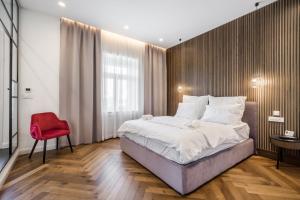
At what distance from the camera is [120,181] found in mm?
2111

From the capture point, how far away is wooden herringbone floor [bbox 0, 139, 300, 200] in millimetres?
1808

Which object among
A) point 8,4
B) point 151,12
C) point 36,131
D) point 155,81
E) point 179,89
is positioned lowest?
point 36,131

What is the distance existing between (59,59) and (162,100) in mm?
3100

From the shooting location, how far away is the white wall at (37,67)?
302 centimetres

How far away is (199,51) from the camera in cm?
426

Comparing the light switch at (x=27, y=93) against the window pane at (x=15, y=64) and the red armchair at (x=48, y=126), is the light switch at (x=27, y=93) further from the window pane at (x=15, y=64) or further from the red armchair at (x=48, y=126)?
the red armchair at (x=48, y=126)

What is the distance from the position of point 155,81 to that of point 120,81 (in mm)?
1220

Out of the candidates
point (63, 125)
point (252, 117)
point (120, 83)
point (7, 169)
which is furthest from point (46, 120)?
point (252, 117)

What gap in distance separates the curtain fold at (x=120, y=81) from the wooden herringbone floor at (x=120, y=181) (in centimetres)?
150

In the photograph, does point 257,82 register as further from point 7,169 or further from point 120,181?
point 7,169

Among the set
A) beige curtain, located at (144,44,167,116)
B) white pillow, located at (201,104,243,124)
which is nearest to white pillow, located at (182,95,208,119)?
white pillow, located at (201,104,243,124)

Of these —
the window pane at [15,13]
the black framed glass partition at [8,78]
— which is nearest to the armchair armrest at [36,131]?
the black framed glass partition at [8,78]

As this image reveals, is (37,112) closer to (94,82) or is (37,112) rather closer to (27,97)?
(27,97)

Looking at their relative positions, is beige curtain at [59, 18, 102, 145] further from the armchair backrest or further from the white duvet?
the white duvet
